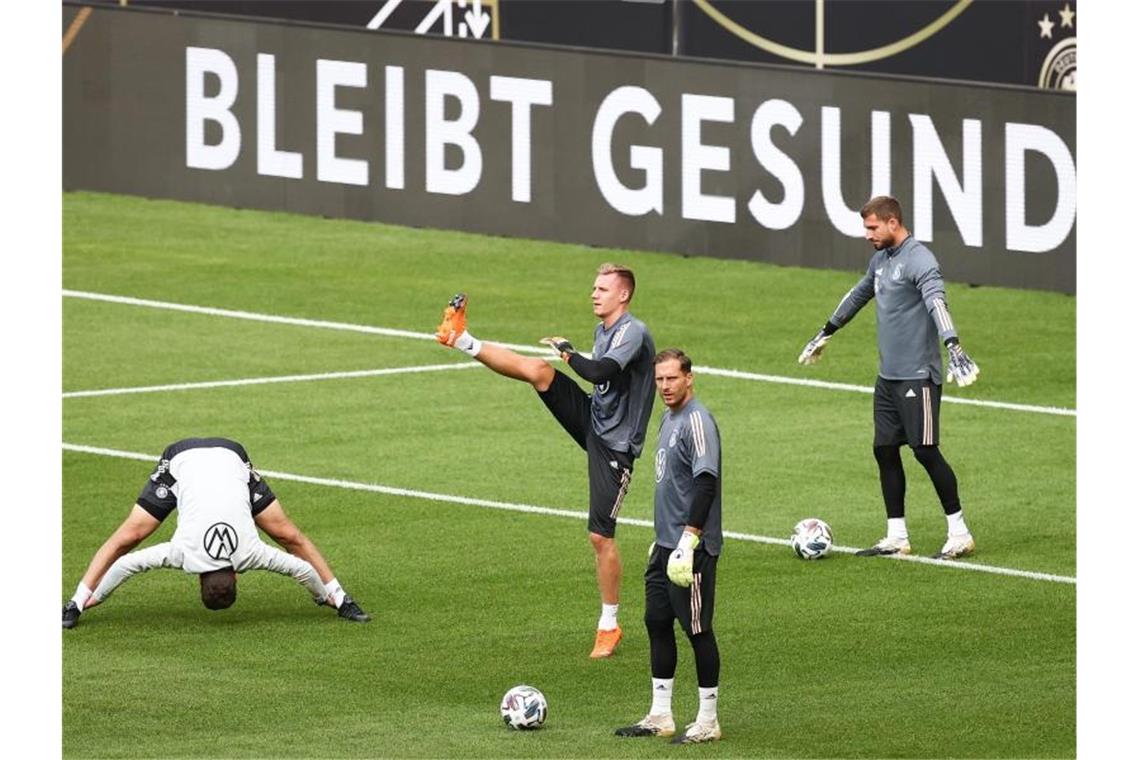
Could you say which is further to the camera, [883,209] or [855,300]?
[855,300]

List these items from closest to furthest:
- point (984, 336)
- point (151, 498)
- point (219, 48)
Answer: point (151, 498) → point (984, 336) → point (219, 48)

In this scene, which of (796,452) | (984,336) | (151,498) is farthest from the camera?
(984,336)

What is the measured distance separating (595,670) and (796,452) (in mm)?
6821

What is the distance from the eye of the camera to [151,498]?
43.8 ft

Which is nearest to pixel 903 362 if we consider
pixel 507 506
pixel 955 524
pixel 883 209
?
pixel 883 209

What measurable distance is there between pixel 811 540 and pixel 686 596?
473 centimetres

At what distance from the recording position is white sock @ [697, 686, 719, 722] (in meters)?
10.4

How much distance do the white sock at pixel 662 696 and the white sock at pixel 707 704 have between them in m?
0.19

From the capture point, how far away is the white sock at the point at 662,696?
34.7 feet

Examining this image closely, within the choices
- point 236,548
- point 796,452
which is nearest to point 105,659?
point 236,548

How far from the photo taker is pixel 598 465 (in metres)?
12.6

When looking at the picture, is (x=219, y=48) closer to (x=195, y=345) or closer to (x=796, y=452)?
(x=195, y=345)

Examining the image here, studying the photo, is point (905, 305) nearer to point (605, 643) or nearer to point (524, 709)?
point (605, 643)

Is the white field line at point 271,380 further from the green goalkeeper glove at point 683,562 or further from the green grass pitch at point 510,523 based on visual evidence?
the green goalkeeper glove at point 683,562
